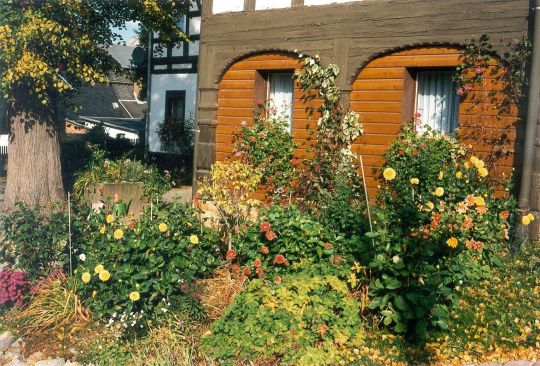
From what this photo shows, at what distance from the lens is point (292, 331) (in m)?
4.95

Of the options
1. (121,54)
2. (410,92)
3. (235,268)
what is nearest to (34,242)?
(235,268)

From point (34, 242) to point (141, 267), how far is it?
155 cm

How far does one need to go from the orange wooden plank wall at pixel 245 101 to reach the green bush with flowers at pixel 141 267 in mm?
4107

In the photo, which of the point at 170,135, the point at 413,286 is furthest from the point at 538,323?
the point at 170,135

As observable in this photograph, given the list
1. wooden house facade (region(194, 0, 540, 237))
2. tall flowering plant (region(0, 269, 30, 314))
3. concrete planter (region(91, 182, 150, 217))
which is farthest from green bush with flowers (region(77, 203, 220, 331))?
concrete planter (region(91, 182, 150, 217))

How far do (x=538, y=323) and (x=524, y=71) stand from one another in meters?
3.69

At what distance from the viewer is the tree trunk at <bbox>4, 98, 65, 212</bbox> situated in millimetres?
11414

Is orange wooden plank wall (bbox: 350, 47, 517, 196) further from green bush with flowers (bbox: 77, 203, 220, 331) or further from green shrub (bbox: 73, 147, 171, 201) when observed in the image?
green shrub (bbox: 73, 147, 171, 201)

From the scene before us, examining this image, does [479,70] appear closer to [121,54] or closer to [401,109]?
[401,109]

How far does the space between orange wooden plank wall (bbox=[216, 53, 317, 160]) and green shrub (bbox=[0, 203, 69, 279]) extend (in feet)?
14.6

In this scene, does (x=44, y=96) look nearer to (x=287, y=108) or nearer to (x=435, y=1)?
(x=287, y=108)

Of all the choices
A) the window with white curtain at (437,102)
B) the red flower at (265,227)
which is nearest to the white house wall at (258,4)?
the window with white curtain at (437,102)

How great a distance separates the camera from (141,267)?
538cm

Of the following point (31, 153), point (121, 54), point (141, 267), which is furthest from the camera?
point (121, 54)
